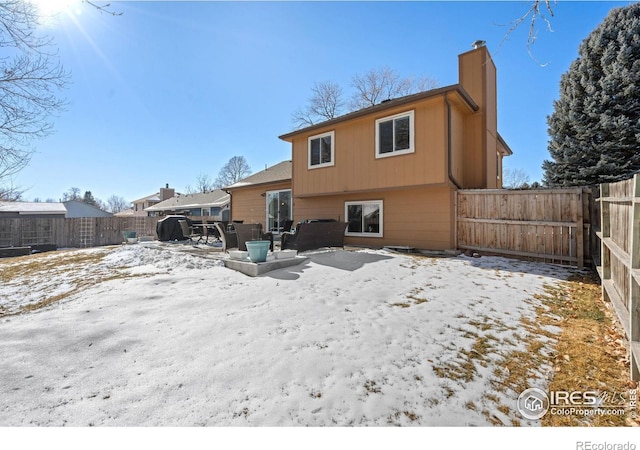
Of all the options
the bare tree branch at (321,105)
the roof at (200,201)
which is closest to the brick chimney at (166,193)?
the roof at (200,201)

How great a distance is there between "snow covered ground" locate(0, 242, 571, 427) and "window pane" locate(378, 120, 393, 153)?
5.10m

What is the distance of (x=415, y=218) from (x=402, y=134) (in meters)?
2.61

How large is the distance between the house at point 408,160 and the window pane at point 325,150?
36 millimetres

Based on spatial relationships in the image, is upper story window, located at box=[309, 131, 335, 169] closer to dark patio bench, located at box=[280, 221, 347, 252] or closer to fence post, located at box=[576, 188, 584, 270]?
dark patio bench, located at box=[280, 221, 347, 252]

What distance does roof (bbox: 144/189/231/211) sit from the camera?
25.5 metres

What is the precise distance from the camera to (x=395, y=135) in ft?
27.7

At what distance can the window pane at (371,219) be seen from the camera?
9531 millimetres

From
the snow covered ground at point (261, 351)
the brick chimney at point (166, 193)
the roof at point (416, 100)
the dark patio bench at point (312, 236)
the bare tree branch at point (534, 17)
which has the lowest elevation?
the snow covered ground at point (261, 351)

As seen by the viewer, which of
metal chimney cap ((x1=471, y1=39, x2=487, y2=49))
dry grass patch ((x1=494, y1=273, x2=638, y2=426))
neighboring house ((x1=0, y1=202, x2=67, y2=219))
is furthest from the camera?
neighboring house ((x1=0, y1=202, x2=67, y2=219))

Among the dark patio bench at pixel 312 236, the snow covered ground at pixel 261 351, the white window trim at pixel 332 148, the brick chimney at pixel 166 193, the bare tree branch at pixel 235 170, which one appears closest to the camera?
the snow covered ground at pixel 261 351

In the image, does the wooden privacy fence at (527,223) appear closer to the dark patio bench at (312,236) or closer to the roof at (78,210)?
the dark patio bench at (312,236)

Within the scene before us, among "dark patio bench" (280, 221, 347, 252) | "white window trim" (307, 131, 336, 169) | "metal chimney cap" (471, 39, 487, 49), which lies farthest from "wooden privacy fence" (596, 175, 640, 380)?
"metal chimney cap" (471, 39, 487, 49)

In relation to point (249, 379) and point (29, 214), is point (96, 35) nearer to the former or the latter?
point (249, 379)

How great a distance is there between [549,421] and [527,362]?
0.74 meters
